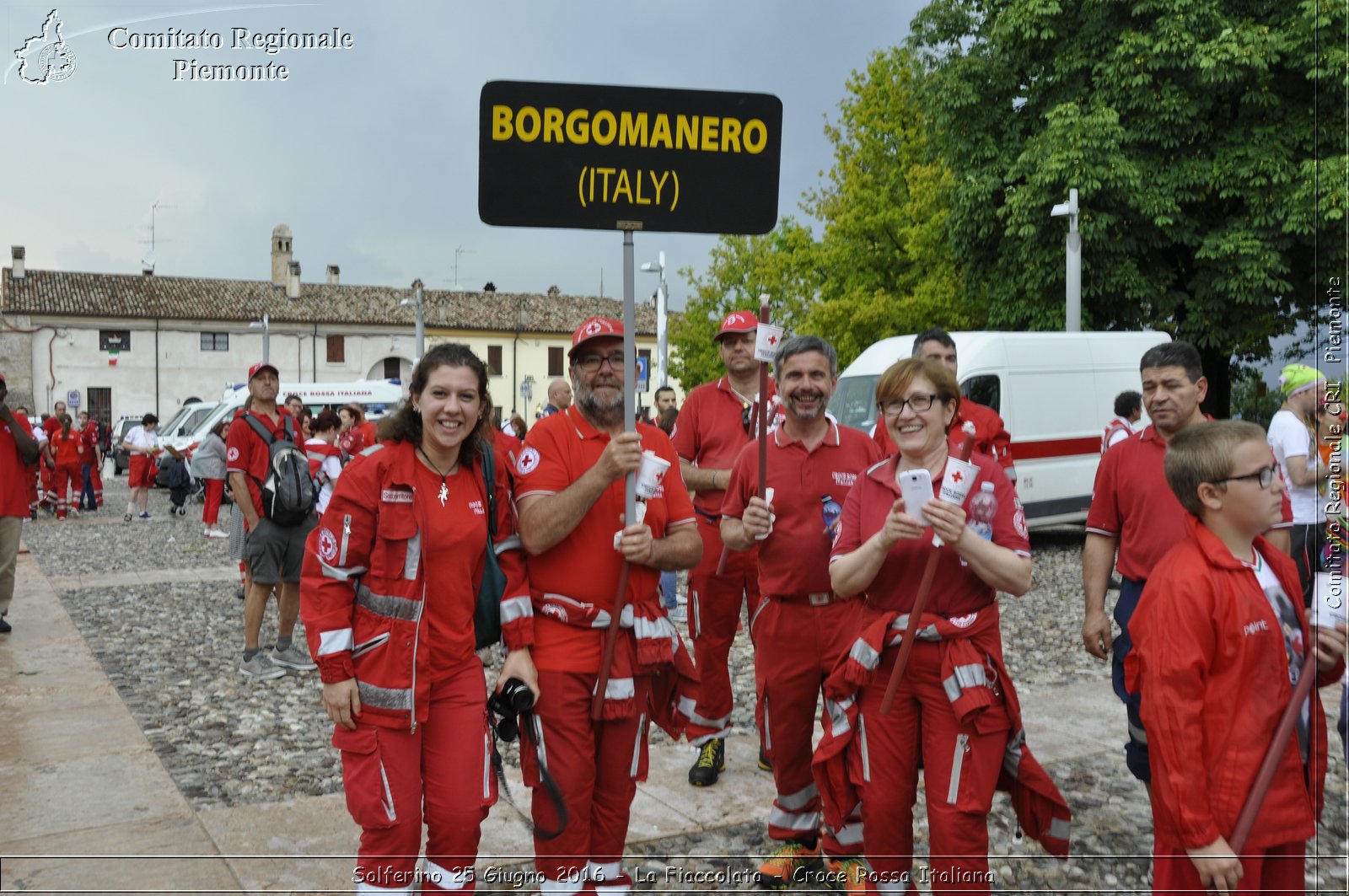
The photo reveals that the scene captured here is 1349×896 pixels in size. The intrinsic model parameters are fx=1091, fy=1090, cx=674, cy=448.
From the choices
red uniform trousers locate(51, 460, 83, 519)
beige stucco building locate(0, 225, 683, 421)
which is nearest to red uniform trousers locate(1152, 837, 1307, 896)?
red uniform trousers locate(51, 460, 83, 519)

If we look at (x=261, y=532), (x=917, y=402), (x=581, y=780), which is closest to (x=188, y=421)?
(x=261, y=532)

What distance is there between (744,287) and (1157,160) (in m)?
16.2

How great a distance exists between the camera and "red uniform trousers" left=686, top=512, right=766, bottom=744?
A: 5191 millimetres

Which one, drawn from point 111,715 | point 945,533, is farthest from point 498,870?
point 111,715

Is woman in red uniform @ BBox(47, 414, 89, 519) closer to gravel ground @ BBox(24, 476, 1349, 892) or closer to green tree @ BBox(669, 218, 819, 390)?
gravel ground @ BBox(24, 476, 1349, 892)

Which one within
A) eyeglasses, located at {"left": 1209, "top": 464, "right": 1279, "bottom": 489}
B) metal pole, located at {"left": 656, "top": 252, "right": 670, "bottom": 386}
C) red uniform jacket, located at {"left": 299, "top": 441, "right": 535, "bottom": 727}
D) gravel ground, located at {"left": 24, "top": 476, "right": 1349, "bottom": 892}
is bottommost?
gravel ground, located at {"left": 24, "top": 476, "right": 1349, "bottom": 892}

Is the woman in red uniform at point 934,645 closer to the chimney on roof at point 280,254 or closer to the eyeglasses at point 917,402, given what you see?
the eyeglasses at point 917,402

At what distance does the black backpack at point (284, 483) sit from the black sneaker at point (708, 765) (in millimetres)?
3721

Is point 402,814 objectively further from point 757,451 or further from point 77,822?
point 77,822

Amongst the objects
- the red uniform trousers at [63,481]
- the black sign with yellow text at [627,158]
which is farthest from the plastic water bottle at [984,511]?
the red uniform trousers at [63,481]

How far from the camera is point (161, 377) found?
187 ft

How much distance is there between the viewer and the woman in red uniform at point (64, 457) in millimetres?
21109

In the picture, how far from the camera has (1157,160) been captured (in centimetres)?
2136

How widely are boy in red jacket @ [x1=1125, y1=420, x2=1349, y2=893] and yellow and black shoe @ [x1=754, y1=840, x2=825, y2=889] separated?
1679mm
